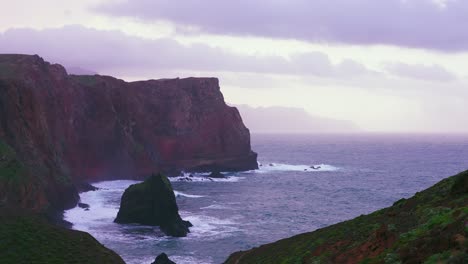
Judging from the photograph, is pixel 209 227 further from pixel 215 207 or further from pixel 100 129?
pixel 100 129

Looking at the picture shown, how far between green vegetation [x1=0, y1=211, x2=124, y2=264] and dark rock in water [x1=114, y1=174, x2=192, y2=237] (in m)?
24.9

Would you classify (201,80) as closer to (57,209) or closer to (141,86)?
(141,86)

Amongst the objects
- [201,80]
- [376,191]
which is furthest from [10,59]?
[376,191]

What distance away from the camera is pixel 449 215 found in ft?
52.3

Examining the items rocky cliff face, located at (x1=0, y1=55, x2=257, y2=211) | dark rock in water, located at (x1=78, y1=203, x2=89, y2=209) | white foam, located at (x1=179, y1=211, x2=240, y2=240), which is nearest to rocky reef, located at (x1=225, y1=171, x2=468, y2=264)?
white foam, located at (x1=179, y1=211, x2=240, y2=240)

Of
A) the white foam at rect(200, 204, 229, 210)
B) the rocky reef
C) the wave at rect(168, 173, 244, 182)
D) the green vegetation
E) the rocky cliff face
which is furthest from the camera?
the wave at rect(168, 173, 244, 182)

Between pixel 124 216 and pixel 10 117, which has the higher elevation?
pixel 10 117

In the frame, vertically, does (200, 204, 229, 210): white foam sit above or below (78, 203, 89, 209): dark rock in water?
below

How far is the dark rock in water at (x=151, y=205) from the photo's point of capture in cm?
6206

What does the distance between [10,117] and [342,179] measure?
3186 inches

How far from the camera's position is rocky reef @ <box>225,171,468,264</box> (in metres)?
13.2

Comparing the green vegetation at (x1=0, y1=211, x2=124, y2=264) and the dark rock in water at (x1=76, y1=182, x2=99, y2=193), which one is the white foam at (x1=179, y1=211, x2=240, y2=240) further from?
the dark rock in water at (x1=76, y1=182, x2=99, y2=193)

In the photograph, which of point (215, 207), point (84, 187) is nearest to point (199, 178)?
point (84, 187)

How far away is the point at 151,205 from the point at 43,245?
31740 mm
